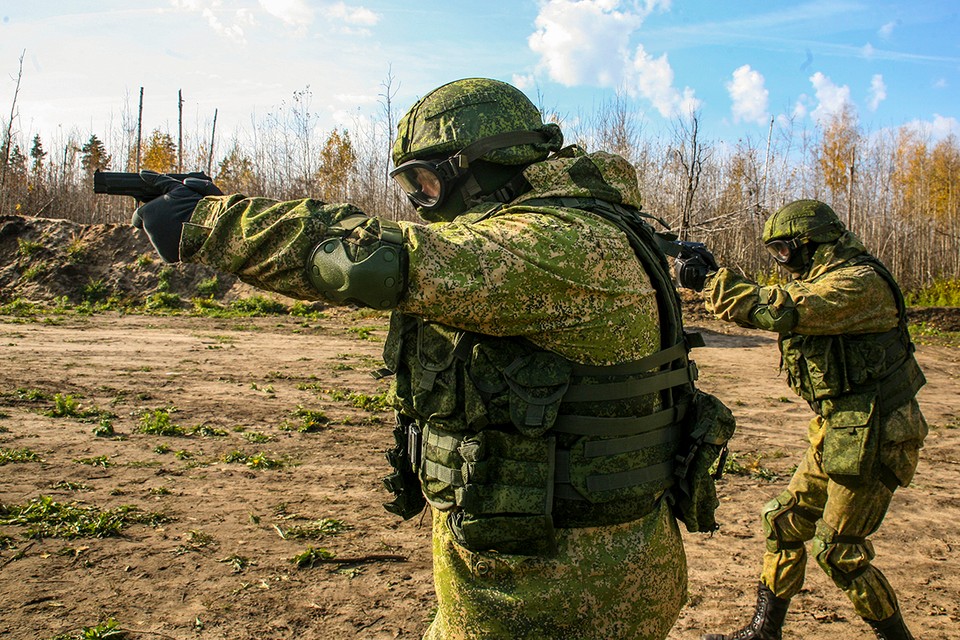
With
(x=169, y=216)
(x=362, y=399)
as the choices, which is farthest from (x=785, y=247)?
(x=362, y=399)

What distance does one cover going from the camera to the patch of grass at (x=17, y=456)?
5.40m

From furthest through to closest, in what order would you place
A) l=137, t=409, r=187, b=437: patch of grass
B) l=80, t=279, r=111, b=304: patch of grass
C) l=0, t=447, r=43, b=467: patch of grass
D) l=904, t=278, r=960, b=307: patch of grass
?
l=904, t=278, r=960, b=307: patch of grass < l=80, t=279, r=111, b=304: patch of grass < l=137, t=409, r=187, b=437: patch of grass < l=0, t=447, r=43, b=467: patch of grass

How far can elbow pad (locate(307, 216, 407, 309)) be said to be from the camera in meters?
1.66

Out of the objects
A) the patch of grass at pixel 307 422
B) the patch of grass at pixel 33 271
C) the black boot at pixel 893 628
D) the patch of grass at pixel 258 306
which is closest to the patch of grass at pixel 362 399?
the patch of grass at pixel 307 422

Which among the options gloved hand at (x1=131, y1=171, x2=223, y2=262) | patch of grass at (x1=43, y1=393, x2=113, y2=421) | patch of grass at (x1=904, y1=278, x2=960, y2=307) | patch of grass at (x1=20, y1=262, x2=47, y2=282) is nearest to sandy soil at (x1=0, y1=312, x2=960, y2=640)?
patch of grass at (x1=43, y1=393, x2=113, y2=421)

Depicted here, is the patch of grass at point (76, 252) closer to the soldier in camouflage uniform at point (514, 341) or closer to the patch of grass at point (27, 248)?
the patch of grass at point (27, 248)

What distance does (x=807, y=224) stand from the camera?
13.8 ft

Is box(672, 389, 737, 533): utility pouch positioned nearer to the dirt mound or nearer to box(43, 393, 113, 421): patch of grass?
box(43, 393, 113, 421): patch of grass

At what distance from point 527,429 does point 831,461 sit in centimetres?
254

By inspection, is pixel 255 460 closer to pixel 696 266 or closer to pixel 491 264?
pixel 696 266

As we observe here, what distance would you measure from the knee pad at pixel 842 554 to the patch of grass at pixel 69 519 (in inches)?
151

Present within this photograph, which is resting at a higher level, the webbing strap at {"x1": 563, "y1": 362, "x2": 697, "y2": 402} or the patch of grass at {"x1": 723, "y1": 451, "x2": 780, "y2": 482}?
the webbing strap at {"x1": 563, "y1": 362, "x2": 697, "y2": 402}

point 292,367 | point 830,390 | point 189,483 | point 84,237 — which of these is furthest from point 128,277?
point 830,390

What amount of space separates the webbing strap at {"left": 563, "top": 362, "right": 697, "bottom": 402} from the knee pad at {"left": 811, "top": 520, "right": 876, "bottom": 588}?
2.17m
